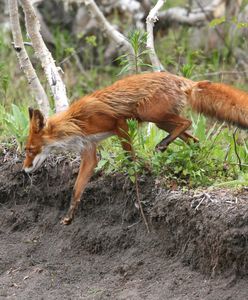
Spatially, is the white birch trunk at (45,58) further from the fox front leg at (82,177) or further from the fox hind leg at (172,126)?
the fox hind leg at (172,126)

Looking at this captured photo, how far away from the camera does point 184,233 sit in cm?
635

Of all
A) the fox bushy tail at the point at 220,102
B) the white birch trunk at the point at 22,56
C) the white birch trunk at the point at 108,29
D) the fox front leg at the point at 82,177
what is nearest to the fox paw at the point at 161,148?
the fox bushy tail at the point at 220,102

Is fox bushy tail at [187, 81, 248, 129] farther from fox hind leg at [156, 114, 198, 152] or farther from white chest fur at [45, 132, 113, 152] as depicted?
white chest fur at [45, 132, 113, 152]

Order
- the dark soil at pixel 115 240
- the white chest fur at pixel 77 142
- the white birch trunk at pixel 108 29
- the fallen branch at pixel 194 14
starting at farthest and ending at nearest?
the fallen branch at pixel 194 14 → the white birch trunk at pixel 108 29 → the white chest fur at pixel 77 142 → the dark soil at pixel 115 240

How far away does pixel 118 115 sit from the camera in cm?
686

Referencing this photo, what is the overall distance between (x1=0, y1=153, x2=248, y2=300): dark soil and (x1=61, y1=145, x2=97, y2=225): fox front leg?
0.30 metres

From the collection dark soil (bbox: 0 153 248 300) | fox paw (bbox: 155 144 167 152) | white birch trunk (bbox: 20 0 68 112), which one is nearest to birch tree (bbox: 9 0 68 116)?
white birch trunk (bbox: 20 0 68 112)

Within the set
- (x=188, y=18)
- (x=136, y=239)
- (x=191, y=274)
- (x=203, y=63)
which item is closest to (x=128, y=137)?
(x=136, y=239)

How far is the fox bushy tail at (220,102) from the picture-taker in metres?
6.61

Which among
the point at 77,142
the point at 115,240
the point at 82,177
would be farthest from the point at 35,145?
the point at 115,240

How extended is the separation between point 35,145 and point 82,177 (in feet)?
1.72

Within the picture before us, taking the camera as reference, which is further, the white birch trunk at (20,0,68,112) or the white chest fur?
the white birch trunk at (20,0,68,112)

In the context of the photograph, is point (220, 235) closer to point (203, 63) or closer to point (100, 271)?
point (100, 271)

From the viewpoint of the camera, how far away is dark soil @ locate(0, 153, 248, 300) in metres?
5.98
